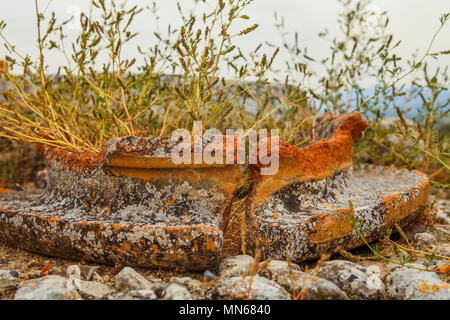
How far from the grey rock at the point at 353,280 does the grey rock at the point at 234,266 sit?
40 centimetres

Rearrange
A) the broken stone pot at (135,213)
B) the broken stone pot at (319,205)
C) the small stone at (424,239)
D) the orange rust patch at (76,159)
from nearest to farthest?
the broken stone pot at (135,213)
the broken stone pot at (319,205)
the orange rust patch at (76,159)
the small stone at (424,239)

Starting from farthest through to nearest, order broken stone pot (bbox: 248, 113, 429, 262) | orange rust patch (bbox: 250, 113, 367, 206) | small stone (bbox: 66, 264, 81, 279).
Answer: orange rust patch (bbox: 250, 113, 367, 206)
broken stone pot (bbox: 248, 113, 429, 262)
small stone (bbox: 66, 264, 81, 279)

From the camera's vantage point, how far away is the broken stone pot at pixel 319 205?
2227 mm

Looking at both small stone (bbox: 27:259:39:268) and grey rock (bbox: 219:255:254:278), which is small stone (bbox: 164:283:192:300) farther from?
small stone (bbox: 27:259:39:268)

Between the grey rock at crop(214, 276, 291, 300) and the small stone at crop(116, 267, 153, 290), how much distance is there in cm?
36

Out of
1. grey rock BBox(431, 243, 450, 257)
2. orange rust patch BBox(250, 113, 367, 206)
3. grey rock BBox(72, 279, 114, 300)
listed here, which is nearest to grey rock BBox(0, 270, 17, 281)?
grey rock BBox(72, 279, 114, 300)

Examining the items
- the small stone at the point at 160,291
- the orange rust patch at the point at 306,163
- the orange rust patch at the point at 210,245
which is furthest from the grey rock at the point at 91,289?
the orange rust patch at the point at 306,163

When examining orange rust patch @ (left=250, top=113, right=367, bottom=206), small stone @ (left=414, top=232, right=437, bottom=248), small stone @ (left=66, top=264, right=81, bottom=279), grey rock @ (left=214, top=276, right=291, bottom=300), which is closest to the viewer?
grey rock @ (left=214, top=276, right=291, bottom=300)

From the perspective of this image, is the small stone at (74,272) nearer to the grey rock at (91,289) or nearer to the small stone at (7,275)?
the grey rock at (91,289)

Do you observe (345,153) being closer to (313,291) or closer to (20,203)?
(313,291)

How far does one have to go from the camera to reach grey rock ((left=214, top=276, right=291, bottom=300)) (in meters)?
1.63

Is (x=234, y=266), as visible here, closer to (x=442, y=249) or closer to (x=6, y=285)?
(x=6, y=285)

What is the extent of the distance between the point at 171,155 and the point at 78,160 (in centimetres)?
81

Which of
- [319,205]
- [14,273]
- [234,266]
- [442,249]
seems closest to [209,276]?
[234,266]
